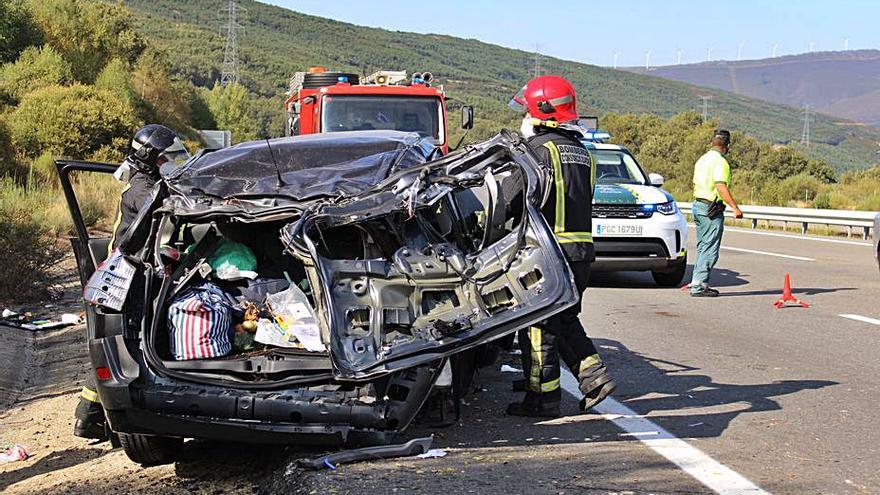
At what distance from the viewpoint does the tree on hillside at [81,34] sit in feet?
117

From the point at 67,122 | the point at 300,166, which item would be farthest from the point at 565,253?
the point at 67,122

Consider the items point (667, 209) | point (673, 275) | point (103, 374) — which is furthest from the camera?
point (673, 275)

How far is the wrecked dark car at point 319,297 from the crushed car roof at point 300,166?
0.06ft

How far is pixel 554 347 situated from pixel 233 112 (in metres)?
56.3

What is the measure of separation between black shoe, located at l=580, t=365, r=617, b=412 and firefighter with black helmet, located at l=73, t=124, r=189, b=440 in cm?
277

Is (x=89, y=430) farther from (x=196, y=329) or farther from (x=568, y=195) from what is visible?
(x=568, y=195)

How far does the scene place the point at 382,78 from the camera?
1725 cm

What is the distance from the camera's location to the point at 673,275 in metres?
13.6

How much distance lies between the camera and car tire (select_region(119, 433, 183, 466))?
5766 millimetres

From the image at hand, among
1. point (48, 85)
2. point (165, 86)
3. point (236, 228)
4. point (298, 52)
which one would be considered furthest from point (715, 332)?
point (298, 52)

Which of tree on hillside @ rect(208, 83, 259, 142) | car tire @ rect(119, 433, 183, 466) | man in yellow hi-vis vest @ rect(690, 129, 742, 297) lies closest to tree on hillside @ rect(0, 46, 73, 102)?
man in yellow hi-vis vest @ rect(690, 129, 742, 297)

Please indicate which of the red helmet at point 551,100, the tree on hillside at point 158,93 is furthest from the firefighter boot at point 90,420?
the tree on hillside at point 158,93

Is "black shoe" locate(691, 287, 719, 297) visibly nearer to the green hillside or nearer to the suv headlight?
the suv headlight

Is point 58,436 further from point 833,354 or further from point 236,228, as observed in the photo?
point 833,354
